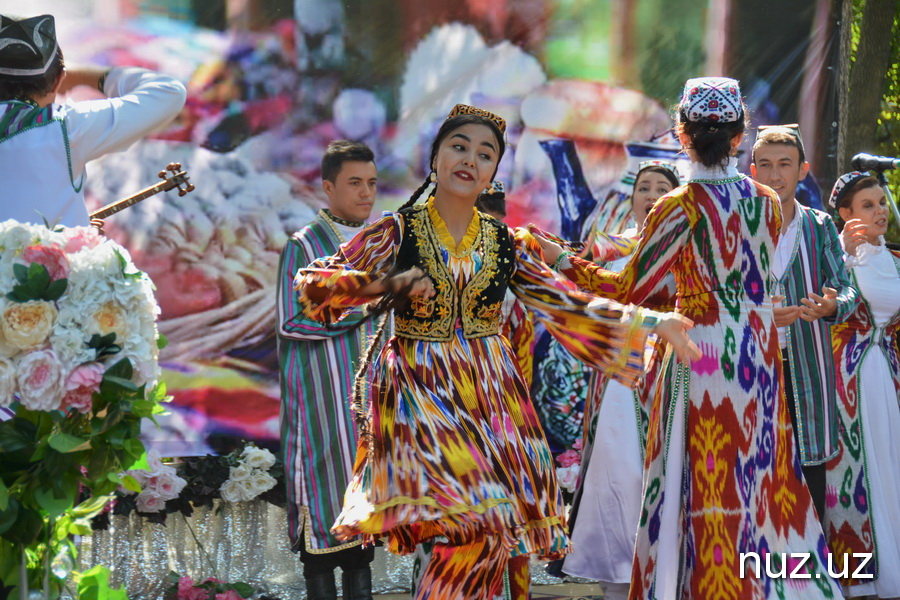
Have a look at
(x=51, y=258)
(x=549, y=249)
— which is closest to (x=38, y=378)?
(x=51, y=258)

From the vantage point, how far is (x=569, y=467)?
6.12 metres

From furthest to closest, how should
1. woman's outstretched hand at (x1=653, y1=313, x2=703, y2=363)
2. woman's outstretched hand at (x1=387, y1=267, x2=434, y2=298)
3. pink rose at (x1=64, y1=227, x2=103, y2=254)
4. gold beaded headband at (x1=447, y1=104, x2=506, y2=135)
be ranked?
gold beaded headband at (x1=447, y1=104, x2=506, y2=135)
woman's outstretched hand at (x1=653, y1=313, x2=703, y2=363)
woman's outstretched hand at (x1=387, y1=267, x2=434, y2=298)
pink rose at (x1=64, y1=227, x2=103, y2=254)

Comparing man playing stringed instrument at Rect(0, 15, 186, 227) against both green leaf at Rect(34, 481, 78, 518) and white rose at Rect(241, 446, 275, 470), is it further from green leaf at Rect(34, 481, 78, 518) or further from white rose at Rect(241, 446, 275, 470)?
white rose at Rect(241, 446, 275, 470)

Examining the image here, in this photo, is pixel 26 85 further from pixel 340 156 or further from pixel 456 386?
pixel 340 156

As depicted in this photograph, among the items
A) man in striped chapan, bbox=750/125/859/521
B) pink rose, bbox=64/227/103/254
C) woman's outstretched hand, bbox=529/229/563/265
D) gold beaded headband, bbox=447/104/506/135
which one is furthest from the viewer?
man in striped chapan, bbox=750/125/859/521

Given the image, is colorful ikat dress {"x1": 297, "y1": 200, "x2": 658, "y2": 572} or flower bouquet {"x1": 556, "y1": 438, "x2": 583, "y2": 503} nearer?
colorful ikat dress {"x1": 297, "y1": 200, "x2": 658, "y2": 572}

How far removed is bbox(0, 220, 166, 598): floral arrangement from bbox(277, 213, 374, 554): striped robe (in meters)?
2.20

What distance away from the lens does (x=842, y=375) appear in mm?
5613

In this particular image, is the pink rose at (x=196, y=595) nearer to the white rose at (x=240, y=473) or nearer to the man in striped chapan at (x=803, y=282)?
the white rose at (x=240, y=473)

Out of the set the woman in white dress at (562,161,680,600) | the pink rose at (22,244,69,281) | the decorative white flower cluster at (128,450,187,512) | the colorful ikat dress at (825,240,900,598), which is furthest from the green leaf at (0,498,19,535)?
the colorful ikat dress at (825,240,900,598)

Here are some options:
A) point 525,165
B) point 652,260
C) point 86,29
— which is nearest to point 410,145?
point 525,165

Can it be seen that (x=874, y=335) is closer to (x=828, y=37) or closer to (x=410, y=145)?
(x=828, y=37)

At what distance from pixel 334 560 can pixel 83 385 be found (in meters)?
2.60

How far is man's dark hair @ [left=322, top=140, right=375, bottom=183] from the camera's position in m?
5.29
